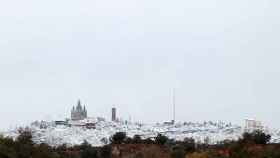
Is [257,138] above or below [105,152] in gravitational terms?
above

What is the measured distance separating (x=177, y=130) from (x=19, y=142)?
51.6 metres

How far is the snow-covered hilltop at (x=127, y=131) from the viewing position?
227 feet

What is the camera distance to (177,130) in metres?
89.8

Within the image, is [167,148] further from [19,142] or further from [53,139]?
[53,139]

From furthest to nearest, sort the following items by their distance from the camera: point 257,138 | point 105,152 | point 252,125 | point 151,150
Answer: point 252,125 < point 105,152 < point 257,138 < point 151,150

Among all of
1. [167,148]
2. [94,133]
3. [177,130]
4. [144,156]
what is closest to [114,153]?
[167,148]

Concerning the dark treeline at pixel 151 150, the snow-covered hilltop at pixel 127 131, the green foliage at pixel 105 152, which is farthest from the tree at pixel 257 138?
the snow-covered hilltop at pixel 127 131

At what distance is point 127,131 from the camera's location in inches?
3324

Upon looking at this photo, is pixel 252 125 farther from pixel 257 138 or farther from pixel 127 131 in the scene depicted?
pixel 257 138

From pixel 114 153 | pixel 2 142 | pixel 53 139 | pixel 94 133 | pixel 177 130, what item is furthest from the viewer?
pixel 177 130

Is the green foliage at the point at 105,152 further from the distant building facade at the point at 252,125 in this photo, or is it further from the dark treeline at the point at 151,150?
the distant building facade at the point at 252,125

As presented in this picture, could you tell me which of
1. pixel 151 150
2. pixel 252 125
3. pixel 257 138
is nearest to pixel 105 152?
pixel 151 150

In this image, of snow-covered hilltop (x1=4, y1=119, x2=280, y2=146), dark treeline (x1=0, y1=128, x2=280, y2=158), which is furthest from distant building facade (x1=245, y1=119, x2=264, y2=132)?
dark treeline (x1=0, y1=128, x2=280, y2=158)

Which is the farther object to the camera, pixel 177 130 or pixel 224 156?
pixel 177 130
